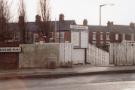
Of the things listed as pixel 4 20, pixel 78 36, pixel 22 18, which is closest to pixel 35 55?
pixel 78 36

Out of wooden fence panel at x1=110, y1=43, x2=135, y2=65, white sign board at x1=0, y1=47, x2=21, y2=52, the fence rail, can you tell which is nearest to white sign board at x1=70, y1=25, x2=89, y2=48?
the fence rail

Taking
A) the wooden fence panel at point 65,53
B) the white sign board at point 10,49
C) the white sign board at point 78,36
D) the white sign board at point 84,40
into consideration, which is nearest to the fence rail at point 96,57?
the white sign board at point 84,40

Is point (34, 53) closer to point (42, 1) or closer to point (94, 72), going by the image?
point (94, 72)

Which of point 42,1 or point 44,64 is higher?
point 42,1

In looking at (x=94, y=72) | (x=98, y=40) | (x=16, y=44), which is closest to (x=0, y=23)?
(x=16, y=44)

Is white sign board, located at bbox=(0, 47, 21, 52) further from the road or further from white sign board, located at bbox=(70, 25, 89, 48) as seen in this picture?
the road

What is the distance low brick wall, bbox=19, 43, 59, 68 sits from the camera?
29.7 meters

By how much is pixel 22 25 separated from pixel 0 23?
11.0 m

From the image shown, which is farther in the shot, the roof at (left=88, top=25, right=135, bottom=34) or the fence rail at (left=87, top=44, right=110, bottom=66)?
the roof at (left=88, top=25, right=135, bottom=34)

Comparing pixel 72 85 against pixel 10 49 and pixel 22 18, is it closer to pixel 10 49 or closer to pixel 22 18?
pixel 10 49

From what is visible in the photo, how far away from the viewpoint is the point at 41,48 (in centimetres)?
2991

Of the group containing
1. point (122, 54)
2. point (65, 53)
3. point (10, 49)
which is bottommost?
point (122, 54)

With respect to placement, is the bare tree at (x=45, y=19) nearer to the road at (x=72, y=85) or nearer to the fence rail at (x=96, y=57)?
the fence rail at (x=96, y=57)

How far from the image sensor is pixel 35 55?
29.8 meters
